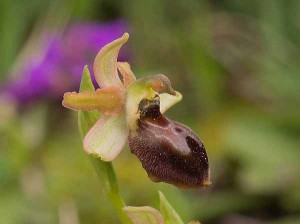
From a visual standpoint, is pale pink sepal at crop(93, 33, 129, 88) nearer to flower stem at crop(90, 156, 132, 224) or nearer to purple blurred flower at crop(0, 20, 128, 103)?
flower stem at crop(90, 156, 132, 224)

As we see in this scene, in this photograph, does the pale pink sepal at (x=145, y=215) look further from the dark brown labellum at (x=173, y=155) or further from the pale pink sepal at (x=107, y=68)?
the pale pink sepal at (x=107, y=68)

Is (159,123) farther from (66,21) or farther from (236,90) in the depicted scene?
(66,21)

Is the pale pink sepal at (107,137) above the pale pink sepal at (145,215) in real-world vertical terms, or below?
above

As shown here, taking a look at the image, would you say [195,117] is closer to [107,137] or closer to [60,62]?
[60,62]

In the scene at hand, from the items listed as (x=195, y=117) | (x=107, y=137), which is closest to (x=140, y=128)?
(x=107, y=137)

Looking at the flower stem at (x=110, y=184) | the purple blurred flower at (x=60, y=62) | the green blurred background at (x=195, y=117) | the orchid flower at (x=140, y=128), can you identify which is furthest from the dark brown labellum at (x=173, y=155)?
the purple blurred flower at (x=60, y=62)

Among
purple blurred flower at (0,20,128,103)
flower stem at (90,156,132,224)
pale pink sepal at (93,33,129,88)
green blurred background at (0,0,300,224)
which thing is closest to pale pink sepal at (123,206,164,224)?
flower stem at (90,156,132,224)

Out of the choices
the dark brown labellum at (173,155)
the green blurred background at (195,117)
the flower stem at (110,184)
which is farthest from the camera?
the green blurred background at (195,117)
